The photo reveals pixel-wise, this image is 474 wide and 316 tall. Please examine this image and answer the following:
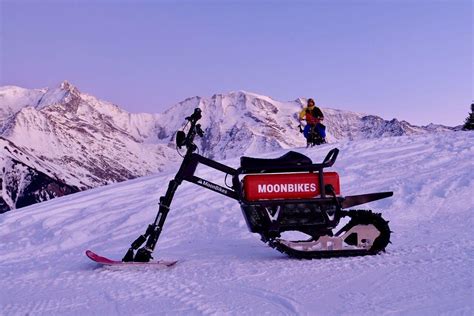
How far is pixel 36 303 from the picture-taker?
505cm

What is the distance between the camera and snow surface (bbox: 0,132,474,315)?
449 cm

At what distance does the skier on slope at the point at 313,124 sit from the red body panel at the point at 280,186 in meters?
11.4

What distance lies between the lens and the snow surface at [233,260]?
4.49 meters

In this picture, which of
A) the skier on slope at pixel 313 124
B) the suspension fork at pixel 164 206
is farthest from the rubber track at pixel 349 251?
the skier on slope at pixel 313 124

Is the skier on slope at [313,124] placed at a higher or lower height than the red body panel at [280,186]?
higher

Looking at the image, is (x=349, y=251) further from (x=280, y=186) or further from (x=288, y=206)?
(x=280, y=186)

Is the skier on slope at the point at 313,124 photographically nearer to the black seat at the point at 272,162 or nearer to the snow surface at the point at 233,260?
the snow surface at the point at 233,260

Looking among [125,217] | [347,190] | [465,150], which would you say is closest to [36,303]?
[125,217]

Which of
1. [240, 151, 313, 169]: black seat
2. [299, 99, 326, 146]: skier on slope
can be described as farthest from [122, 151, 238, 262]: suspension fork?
[299, 99, 326, 146]: skier on slope

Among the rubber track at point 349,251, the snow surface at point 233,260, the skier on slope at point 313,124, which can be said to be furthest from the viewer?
the skier on slope at point 313,124

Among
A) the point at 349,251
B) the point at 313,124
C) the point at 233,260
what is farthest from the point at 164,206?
the point at 313,124

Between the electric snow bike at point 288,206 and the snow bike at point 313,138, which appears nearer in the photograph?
the electric snow bike at point 288,206

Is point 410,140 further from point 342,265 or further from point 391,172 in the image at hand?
point 342,265

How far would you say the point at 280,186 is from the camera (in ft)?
20.3
